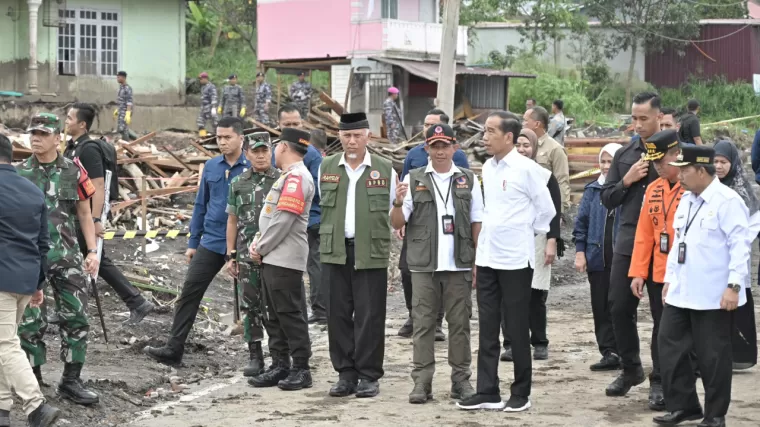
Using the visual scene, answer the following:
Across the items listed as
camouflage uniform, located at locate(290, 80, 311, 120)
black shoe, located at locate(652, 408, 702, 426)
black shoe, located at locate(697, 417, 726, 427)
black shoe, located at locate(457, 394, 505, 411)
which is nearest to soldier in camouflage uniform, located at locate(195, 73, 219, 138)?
camouflage uniform, located at locate(290, 80, 311, 120)

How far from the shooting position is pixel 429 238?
8.84 metres

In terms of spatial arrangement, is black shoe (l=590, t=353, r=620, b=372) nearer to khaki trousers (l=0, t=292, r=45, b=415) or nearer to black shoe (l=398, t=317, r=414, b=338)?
black shoe (l=398, t=317, r=414, b=338)

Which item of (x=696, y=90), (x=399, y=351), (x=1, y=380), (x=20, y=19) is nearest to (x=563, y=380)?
(x=399, y=351)

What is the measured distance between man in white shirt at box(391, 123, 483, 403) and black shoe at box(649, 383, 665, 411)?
1.30m

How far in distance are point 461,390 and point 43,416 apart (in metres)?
3.08

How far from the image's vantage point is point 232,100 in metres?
31.6

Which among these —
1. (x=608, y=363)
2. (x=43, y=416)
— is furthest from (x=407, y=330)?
(x=43, y=416)

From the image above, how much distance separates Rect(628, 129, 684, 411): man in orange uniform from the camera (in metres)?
8.16

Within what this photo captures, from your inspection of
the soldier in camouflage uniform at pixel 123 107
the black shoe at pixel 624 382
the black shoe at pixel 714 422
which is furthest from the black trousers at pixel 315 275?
the soldier in camouflage uniform at pixel 123 107

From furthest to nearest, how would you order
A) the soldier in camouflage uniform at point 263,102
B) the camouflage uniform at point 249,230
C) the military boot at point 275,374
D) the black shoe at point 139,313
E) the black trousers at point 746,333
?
1. the soldier in camouflage uniform at point 263,102
2. the black shoe at point 139,313
3. the camouflage uniform at point 249,230
4. the black trousers at point 746,333
5. the military boot at point 275,374

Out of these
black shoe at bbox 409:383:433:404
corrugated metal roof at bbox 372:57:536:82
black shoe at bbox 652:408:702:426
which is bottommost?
black shoe at bbox 409:383:433:404

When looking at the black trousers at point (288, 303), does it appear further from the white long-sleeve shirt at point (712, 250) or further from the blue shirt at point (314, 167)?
the white long-sleeve shirt at point (712, 250)

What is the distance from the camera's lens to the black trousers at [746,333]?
9.67m

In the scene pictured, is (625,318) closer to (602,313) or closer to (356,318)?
(602,313)
